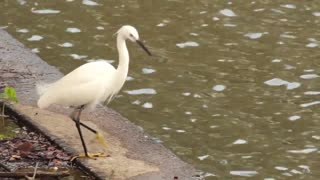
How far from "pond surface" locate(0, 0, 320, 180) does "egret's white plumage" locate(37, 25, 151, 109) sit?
1.11 meters

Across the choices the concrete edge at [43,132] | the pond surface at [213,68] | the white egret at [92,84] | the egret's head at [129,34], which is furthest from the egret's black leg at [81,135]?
the pond surface at [213,68]

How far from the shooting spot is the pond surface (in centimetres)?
801

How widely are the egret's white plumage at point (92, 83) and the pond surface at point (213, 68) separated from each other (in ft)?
3.65

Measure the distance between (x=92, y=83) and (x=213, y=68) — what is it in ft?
9.81

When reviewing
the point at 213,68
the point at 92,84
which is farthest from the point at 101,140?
the point at 213,68

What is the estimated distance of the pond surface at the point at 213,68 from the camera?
8.01m

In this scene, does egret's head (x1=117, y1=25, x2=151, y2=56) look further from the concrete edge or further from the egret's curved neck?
the concrete edge

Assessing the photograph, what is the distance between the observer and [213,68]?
981 cm

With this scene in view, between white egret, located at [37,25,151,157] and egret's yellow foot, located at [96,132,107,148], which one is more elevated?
white egret, located at [37,25,151,157]

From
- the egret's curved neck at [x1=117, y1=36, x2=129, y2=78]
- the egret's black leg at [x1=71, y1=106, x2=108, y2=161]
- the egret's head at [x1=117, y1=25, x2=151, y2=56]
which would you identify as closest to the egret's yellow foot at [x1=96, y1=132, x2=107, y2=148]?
the egret's black leg at [x1=71, y1=106, x2=108, y2=161]

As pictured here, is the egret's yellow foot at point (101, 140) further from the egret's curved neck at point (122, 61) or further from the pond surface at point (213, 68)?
the pond surface at point (213, 68)

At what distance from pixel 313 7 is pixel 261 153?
170 inches

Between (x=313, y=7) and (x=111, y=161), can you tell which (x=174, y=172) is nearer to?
(x=111, y=161)

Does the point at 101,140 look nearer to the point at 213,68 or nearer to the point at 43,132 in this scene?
the point at 43,132
